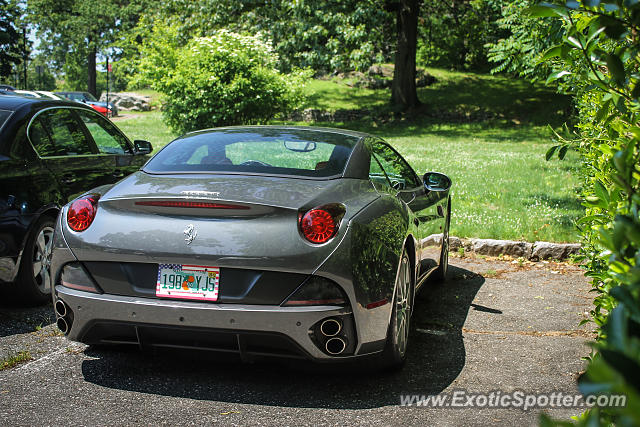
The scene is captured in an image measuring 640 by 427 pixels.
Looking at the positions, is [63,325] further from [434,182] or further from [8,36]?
[8,36]

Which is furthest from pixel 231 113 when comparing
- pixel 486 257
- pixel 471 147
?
pixel 486 257

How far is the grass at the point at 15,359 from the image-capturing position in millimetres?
4324

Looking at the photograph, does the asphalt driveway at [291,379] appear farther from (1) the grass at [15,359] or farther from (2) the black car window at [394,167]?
(2) the black car window at [394,167]

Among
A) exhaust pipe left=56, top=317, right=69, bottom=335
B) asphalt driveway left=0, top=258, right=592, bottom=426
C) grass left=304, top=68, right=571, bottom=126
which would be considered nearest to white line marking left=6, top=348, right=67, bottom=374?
asphalt driveway left=0, top=258, right=592, bottom=426

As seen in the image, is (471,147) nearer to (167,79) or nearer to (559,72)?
(167,79)

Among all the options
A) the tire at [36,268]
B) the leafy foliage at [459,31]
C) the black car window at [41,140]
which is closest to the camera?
the tire at [36,268]

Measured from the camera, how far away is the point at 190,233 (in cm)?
380

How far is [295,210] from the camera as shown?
3818 millimetres

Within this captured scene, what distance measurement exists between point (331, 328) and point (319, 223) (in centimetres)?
57

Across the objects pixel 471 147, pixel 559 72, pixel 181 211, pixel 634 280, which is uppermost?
pixel 559 72

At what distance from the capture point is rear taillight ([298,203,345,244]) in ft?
12.4

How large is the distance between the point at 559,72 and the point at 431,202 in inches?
128

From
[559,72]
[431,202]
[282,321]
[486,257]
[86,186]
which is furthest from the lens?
[486,257]

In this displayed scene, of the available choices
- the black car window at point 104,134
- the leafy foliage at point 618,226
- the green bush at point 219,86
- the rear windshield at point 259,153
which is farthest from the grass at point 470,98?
the leafy foliage at point 618,226
